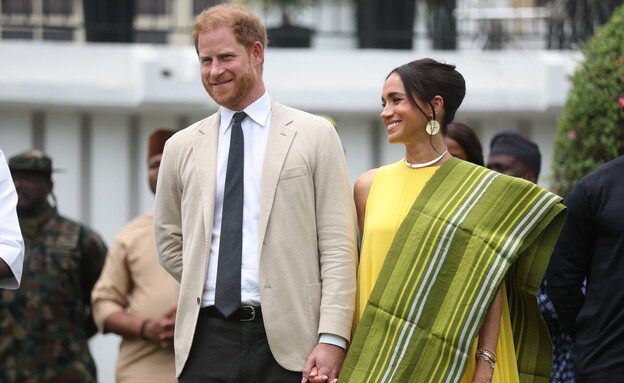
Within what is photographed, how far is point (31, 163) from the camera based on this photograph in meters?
6.60

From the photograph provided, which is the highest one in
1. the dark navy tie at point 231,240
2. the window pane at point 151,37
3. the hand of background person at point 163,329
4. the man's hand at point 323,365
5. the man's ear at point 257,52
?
the window pane at point 151,37

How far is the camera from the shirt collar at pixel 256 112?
14.2 feet

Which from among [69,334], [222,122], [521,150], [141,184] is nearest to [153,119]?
[141,184]

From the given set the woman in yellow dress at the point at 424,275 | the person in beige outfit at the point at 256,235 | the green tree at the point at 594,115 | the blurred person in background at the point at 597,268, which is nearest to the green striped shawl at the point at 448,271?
the woman in yellow dress at the point at 424,275

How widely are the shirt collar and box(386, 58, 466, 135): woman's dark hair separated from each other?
52cm

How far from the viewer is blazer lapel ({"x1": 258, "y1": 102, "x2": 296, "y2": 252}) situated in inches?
163

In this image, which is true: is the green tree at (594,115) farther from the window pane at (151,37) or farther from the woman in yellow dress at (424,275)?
the window pane at (151,37)

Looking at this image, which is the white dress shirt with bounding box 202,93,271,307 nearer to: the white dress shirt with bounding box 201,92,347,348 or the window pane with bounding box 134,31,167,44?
the white dress shirt with bounding box 201,92,347,348

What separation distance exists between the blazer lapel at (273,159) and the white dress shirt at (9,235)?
855 mm

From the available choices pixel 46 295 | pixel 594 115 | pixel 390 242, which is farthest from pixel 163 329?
pixel 594 115

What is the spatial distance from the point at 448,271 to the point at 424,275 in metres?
0.09

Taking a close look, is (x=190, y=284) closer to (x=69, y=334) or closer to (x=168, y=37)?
(x=69, y=334)

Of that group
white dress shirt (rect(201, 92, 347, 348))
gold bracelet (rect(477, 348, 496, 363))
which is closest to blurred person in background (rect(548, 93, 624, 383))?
gold bracelet (rect(477, 348, 496, 363))

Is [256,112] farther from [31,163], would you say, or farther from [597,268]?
[31,163]
